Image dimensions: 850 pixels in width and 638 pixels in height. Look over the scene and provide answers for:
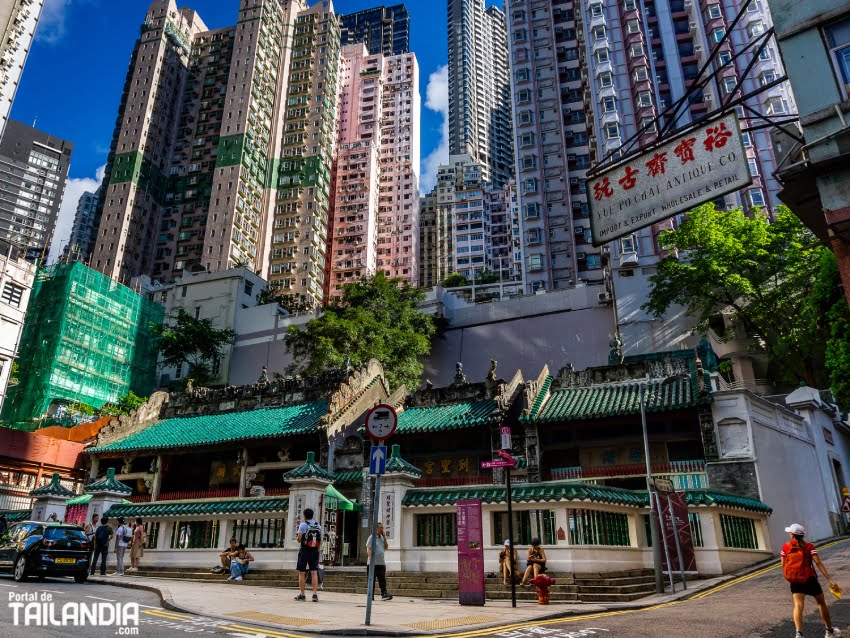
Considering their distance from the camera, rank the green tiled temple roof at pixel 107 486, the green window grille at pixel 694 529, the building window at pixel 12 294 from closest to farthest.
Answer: the green window grille at pixel 694 529
the green tiled temple roof at pixel 107 486
the building window at pixel 12 294

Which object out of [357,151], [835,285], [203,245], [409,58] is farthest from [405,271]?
[835,285]

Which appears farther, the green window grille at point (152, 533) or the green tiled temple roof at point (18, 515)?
the green tiled temple roof at point (18, 515)

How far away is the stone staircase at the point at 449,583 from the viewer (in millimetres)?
15711

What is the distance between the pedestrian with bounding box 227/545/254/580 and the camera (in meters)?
19.6

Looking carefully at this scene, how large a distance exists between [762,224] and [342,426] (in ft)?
99.7

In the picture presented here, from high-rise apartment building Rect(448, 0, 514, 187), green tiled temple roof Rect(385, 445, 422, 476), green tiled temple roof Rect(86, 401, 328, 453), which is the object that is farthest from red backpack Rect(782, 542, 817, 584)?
high-rise apartment building Rect(448, 0, 514, 187)

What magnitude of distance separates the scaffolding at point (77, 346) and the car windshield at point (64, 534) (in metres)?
43.7

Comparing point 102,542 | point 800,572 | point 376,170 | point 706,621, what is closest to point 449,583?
point 706,621

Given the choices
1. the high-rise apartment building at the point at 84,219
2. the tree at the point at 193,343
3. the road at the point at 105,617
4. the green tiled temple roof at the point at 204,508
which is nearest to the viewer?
the road at the point at 105,617

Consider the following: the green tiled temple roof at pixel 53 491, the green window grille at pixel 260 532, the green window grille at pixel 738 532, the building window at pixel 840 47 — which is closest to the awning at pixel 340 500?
the green window grille at pixel 260 532

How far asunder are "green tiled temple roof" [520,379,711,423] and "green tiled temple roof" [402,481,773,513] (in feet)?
17.4

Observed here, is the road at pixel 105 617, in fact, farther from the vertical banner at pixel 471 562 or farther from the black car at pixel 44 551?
the vertical banner at pixel 471 562

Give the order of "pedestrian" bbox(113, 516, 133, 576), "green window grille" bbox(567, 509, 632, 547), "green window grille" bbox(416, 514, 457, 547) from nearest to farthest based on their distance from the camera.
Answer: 1. "green window grille" bbox(567, 509, 632, 547)
2. "green window grille" bbox(416, 514, 457, 547)
3. "pedestrian" bbox(113, 516, 133, 576)

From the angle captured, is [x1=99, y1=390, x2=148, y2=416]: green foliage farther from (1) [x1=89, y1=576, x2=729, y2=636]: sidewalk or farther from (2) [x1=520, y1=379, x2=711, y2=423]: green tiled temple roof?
(1) [x1=89, y1=576, x2=729, y2=636]: sidewalk
